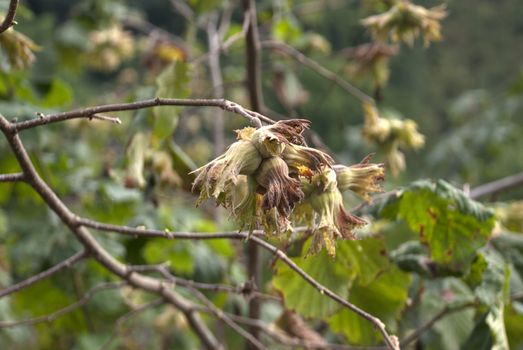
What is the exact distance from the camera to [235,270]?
71.8 inches

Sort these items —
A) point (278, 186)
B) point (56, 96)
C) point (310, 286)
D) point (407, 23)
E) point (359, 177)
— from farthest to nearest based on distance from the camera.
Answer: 1. point (56, 96)
2. point (407, 23)
3. point (310, 286)
4. point (359, 177)
5. point (278, 186)

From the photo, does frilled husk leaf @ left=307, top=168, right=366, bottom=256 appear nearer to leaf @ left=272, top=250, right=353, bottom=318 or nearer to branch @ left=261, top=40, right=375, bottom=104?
leaf @ left=272, top=250, right=353, bottom=318

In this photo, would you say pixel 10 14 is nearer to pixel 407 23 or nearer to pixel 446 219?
pixel 446 219

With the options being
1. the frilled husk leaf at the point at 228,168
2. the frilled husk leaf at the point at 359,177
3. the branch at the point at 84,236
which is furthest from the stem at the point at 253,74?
the frilled husk leaf at the point at 228,168

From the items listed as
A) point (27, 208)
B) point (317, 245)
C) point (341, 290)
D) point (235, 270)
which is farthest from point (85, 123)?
point (317, 245)

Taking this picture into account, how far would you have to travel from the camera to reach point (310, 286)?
1040 mm

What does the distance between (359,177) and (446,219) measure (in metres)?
0.33

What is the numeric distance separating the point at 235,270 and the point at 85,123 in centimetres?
87

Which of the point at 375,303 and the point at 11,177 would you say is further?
the point at 375,303

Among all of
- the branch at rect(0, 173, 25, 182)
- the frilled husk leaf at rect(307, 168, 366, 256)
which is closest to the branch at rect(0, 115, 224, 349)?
the branch at rect(0, 173, 25, 182)

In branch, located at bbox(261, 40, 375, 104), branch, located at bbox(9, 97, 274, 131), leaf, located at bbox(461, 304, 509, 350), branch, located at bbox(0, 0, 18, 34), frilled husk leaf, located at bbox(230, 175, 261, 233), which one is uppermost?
branch, located at bbox(261, 40, 375, 104)

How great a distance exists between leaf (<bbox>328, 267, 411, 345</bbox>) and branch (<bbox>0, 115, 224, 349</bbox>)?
0.96 feet

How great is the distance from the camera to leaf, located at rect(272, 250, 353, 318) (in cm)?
98

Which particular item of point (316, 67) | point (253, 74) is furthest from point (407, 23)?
point (253, 74)
